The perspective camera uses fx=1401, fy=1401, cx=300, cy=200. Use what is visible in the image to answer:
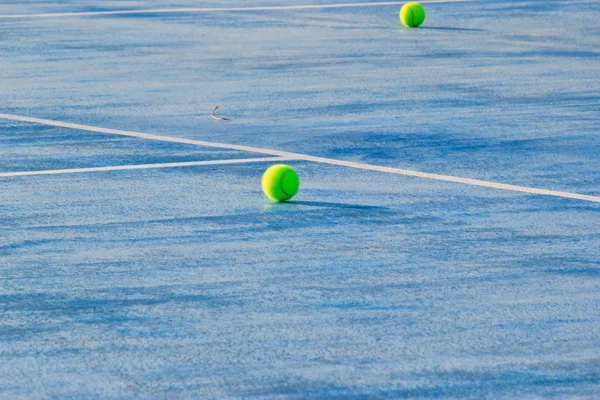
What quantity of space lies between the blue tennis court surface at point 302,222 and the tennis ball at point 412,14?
129 cm

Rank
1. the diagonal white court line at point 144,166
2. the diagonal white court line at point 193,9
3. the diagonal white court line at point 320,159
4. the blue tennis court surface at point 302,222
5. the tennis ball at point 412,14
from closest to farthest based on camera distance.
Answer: the blue tennis court surface at point 302,222 < the diagonal white court line at point 320,159 < the diagonal white court line at point 144,166 < the tennis ball at point 412,14 < the diagonal white court line at point 193,9

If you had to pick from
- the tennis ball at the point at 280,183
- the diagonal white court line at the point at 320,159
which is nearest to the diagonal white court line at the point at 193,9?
the diagonal white court line at the point at 320,159

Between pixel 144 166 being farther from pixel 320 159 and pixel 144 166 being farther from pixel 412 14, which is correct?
pixel 412 14

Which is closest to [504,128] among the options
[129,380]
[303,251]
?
[303,251]

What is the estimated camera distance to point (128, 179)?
927 cm

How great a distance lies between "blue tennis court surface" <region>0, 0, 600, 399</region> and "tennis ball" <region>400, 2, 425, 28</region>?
1289 millimetres

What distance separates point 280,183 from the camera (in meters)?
8.49

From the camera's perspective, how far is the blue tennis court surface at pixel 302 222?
5766 mm

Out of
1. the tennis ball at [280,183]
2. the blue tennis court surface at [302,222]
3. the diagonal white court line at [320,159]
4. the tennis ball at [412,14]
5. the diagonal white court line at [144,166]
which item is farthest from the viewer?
the tennis ball at [412,14]

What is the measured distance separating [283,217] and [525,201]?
155 centimetres

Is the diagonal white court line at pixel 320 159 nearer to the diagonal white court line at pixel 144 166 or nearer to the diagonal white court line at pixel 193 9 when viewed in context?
the diagonal white court line at pixel 144 166

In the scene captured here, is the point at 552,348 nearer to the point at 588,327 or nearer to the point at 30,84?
the point at 588,327

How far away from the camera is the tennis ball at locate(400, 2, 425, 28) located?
1686cm

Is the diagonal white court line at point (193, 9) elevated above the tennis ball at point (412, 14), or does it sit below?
above
